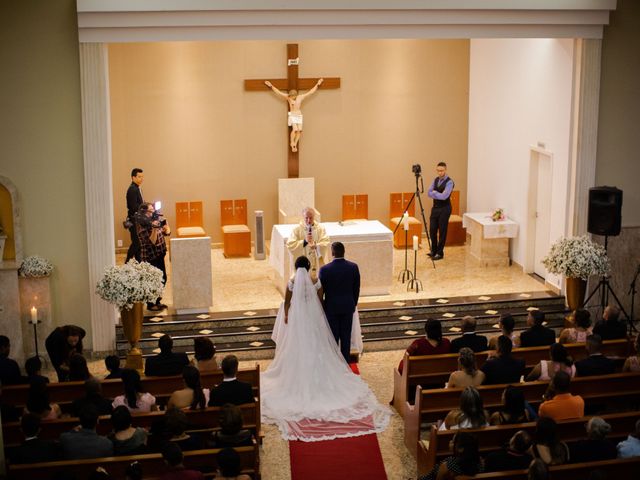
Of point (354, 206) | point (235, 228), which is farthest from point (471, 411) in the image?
point (354, 206)

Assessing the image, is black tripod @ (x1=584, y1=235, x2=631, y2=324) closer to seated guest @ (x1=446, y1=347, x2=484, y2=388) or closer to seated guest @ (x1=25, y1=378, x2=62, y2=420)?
seated guest @ (x1=446, y1=347, x2=484, y2=388)

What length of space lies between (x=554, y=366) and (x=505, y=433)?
1.27 meters

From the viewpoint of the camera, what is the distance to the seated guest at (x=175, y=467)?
269 inches

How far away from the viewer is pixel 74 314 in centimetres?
1195

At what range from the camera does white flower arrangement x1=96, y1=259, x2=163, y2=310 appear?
438 inches

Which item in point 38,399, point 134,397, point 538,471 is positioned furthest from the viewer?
point 134,397

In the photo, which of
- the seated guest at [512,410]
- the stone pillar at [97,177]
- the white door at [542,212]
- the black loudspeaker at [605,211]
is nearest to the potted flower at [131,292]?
the stone pillar at [97,177]

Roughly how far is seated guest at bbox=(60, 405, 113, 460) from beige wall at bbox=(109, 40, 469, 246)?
28.3 feet

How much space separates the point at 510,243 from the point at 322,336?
18.6 ft

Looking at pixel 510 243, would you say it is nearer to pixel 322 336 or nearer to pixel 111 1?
pixel 322 336

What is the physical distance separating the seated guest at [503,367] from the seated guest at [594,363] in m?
0.56

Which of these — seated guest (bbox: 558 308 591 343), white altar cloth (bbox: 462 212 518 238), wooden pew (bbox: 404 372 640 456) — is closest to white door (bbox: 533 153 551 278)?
white altar cloth (bbox: 462 212 518 238)

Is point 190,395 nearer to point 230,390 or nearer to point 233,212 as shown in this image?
point 230,390

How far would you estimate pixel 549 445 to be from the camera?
7.27m
